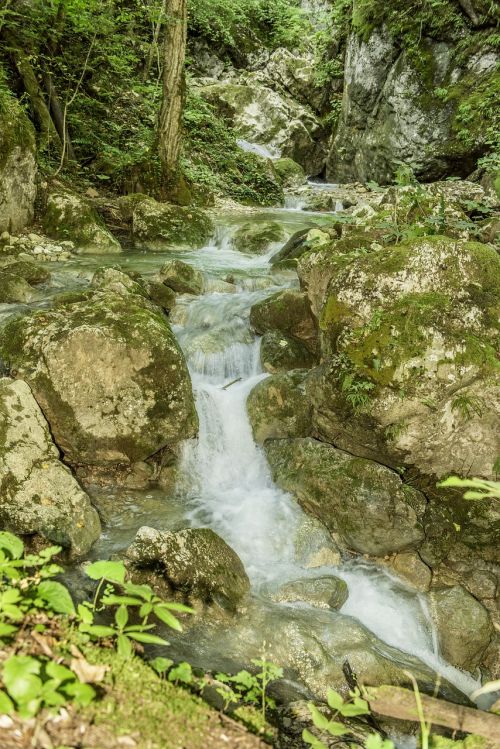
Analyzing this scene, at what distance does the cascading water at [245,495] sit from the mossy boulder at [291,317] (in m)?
0.38

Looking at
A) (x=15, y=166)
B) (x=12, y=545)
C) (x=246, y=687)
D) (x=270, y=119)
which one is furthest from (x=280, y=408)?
(x=270, y=119)

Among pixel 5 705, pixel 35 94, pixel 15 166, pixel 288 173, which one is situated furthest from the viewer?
pixel 288 173

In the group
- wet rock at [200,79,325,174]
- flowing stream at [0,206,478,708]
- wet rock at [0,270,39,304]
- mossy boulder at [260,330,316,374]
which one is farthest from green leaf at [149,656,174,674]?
wet rock at [200,79,325,174]

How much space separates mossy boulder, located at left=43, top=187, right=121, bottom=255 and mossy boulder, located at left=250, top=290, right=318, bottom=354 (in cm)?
456

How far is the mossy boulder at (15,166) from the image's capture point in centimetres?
823

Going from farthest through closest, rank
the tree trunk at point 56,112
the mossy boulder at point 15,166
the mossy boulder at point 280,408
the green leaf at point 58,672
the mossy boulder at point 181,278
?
the tree trunk at point 56,112 < the mossy boulder at point 15,166 < the mossy boulder at point 181,278 < the mossy boulder at point 280,408 < the green leaf at point 58,672

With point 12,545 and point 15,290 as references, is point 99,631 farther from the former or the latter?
point 15,290

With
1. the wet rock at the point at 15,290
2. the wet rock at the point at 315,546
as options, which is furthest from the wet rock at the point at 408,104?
the wet rock at the point at 315,546

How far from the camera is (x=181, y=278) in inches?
293

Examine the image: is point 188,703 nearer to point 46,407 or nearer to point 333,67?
point 46,407

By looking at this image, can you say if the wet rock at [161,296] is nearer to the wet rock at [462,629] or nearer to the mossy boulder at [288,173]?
the wet rock at [462,629]

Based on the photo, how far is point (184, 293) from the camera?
7.40 meters

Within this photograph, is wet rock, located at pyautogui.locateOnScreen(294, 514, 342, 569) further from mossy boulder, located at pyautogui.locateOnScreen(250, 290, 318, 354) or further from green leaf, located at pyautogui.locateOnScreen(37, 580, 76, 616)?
green leaf, located at pyautogui.locateOnScreen(37, 580, 76, 616)

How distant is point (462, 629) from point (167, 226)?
9423 millimetres
